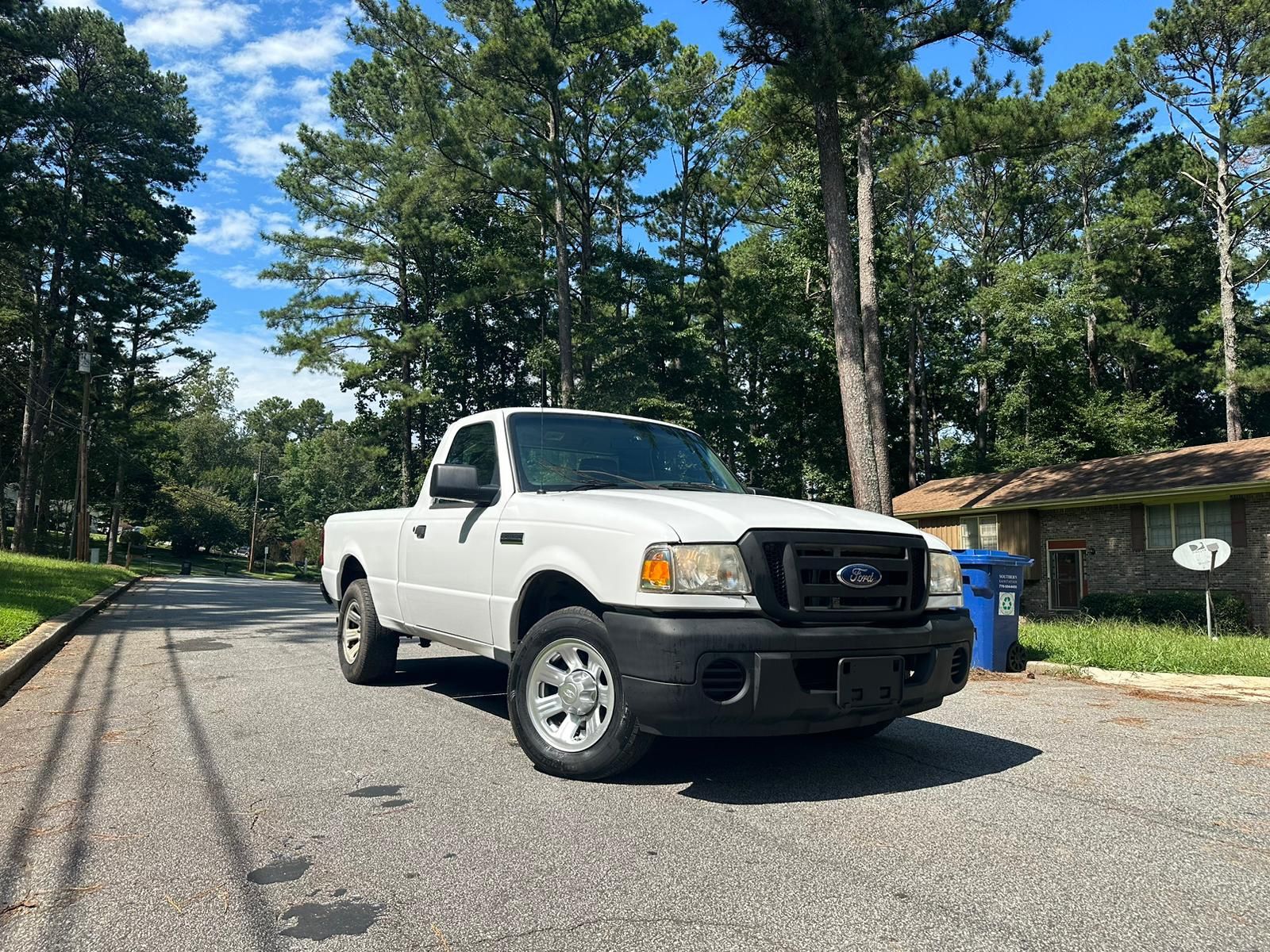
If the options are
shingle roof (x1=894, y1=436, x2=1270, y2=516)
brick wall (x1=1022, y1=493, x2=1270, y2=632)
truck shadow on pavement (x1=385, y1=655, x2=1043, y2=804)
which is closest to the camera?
truck shadow on pavement (x1=385, y1=655, x2=1043, y2=804)

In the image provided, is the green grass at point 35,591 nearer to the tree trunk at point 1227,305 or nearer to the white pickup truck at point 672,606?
the white pickup truck at point 672,606

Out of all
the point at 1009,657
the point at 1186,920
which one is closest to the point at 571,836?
the point at 1186,920

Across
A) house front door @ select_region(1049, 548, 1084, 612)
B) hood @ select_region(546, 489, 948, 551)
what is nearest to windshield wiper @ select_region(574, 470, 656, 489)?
hood @ select_region(546, 489, 948, 551)

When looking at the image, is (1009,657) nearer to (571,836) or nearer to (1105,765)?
(1105,765)

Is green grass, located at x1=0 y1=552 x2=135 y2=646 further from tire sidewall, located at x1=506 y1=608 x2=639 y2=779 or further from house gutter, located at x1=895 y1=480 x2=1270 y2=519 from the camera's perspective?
house gutter, located at x1=895 y1=480 x2=1270 y2=519

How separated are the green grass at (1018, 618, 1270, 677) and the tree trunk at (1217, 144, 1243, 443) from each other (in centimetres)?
2282

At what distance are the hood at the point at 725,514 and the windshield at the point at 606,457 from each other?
1.26 feet

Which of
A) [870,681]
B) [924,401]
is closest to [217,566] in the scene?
[924,401]

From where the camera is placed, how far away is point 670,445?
6004 mm

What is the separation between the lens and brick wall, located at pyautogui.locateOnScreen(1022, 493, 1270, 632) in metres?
18.5

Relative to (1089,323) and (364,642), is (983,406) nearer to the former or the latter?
(1089,323)

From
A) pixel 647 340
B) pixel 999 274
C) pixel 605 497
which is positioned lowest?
pixel 605 497

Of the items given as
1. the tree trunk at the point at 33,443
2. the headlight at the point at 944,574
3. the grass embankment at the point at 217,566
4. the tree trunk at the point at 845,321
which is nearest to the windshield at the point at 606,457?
the headlight at the point at 944,574

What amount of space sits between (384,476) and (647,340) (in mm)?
17739
